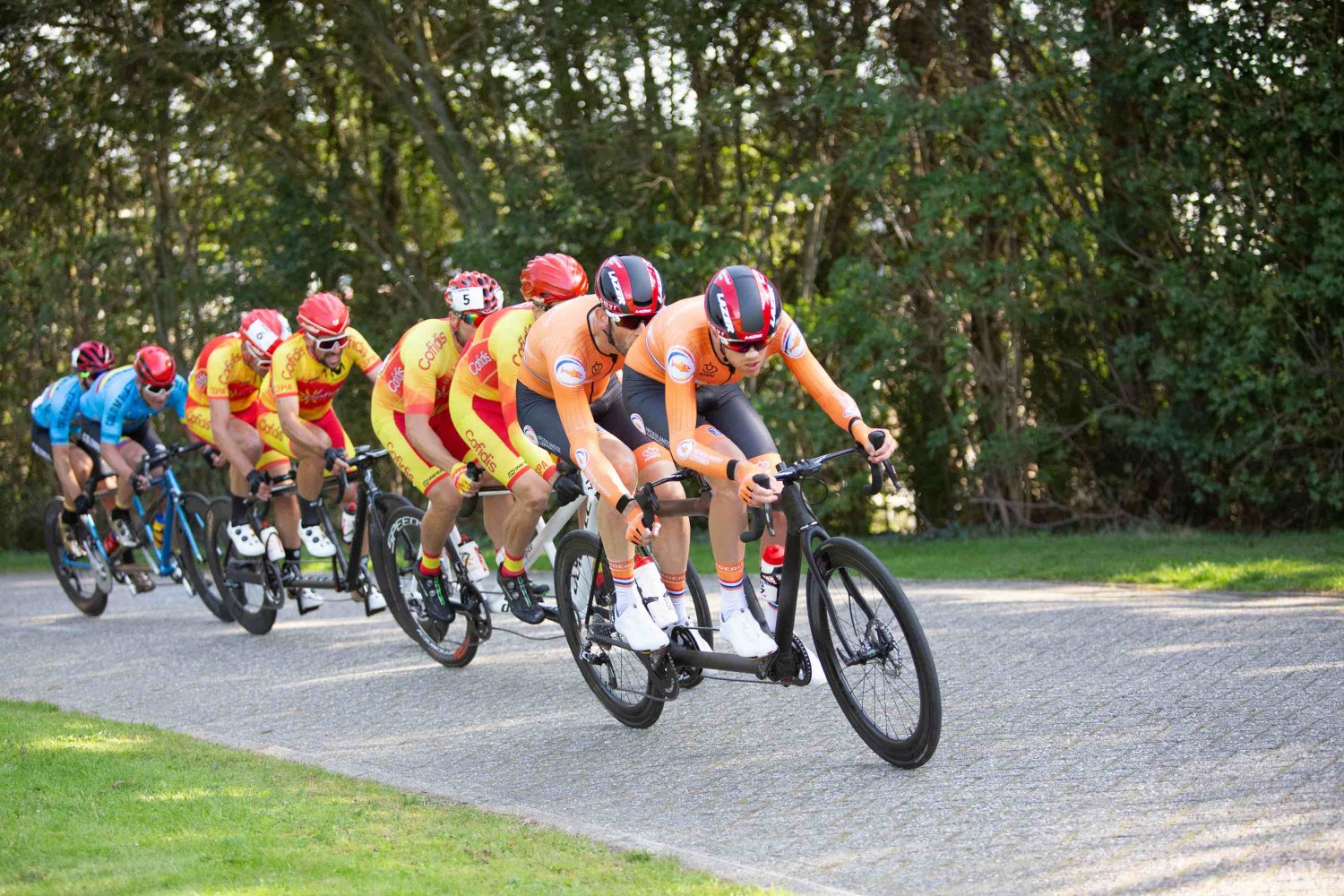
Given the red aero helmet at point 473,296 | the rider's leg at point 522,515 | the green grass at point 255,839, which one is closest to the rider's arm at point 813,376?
the rider's leg at point 522,515

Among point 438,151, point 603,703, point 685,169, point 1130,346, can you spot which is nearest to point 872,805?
point 603,703

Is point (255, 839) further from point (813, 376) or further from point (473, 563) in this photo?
point (473, 563)

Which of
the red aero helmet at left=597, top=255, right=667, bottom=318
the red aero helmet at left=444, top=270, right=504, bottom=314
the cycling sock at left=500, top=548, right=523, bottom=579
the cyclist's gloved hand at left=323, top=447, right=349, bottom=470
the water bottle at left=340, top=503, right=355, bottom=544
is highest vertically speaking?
the red aero helmet at left=444, top=270, right=504, bottom=314

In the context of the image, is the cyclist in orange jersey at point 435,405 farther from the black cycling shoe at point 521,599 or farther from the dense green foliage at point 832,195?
the dense green foliage at point 832,195

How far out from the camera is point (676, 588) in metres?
6.75

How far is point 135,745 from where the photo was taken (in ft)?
22.3

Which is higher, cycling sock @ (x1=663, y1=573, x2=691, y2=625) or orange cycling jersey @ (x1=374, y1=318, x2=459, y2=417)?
orange cycling jersey @ (x1=374, y1=318, x2=459, y2=417)

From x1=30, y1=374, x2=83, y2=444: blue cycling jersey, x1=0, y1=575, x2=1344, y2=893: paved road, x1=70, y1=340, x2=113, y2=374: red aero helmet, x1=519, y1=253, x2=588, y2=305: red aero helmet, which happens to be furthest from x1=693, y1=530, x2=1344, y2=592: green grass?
x1=30, y1=374, x2=83, y2=444: blue cycling jersey

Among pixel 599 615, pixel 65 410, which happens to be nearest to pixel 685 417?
pixel 599 615

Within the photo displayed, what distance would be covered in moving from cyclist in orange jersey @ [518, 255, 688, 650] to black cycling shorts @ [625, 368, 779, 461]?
158mm

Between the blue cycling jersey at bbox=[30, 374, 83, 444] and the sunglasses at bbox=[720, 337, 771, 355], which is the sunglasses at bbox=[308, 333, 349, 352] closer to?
the blue cycling jersey at bbox=[30, 374, 83, 444]

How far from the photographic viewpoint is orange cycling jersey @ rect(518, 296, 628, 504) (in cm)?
628

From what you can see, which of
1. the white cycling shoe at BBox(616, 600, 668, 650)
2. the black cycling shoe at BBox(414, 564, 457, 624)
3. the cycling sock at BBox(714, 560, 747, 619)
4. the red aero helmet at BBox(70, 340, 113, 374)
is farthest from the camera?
the red aero helmet at BBox(70, 340, 113, 374)

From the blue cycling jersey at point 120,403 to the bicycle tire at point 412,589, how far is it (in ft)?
11.5
